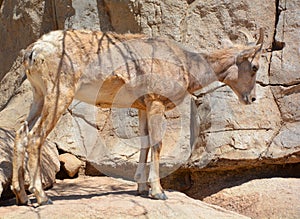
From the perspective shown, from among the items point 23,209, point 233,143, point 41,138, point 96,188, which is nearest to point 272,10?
point 233,143

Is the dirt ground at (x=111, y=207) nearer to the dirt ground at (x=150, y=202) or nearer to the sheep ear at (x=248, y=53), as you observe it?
the dirt ground at (x=150, y=202)

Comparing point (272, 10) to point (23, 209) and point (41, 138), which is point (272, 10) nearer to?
point (41, 138)

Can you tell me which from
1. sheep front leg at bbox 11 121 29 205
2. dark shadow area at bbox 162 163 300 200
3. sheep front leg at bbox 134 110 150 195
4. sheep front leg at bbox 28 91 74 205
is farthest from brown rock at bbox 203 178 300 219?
sheep front leg at bbox 11 121 29 205

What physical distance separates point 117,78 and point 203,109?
2.33 meters

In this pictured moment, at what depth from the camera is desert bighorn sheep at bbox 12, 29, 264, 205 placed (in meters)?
5.95

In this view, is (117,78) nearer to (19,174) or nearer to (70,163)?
(19,174)

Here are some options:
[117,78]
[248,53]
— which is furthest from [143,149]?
[248,53]

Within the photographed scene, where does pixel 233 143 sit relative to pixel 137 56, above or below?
below

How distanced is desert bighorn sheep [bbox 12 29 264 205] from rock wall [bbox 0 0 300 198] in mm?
1029

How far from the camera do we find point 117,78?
639 centimetres

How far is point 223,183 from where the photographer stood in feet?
27.3

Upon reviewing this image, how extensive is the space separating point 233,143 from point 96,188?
2.15 metres

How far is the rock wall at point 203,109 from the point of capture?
8.08m

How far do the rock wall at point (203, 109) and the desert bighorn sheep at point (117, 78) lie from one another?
1.03 metres
